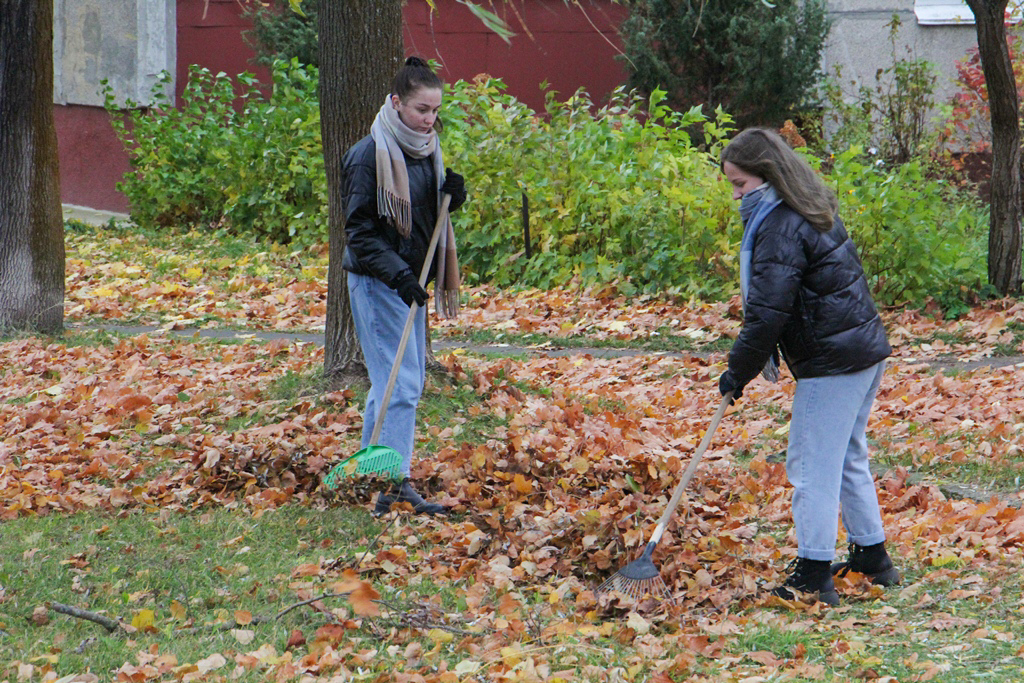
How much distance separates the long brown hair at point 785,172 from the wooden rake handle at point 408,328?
4.76 ft

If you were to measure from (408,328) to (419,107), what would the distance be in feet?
3.10

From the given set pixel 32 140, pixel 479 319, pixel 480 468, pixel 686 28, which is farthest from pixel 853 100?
pixel 480 468

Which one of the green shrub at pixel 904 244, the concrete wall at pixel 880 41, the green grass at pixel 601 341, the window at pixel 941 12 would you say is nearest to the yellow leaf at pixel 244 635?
the green grass at pixel 601 341

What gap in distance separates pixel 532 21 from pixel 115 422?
12.2 meters

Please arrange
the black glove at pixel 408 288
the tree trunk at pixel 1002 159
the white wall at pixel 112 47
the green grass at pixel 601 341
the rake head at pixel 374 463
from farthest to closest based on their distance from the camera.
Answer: the white wall at pixel 112 47 < the tree trunk at pixel 1002 159 < the green grass at pixel 601 341 < the rake head at pixel 374 463 < the black glove at pixel 408 288

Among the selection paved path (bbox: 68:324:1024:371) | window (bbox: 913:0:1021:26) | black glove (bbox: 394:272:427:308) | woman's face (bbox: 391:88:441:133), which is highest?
window (bbox: 913:0:1021:26)

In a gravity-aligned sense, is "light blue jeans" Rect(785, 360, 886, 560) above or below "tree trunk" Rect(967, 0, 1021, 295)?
below

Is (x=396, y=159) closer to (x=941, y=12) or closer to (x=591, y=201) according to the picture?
(x=591, y=201)

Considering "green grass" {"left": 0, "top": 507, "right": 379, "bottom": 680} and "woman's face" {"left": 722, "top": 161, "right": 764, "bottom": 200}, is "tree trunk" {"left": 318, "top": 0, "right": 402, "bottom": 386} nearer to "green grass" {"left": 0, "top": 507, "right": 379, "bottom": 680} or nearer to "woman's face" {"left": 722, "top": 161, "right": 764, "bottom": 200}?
"green grass" {"left": 0, "top": 507, "right": 379, "bottom": 680}

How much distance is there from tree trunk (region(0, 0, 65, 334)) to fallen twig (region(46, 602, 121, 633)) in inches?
231

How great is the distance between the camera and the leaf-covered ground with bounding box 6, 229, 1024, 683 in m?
3.54

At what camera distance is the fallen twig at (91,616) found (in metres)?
3.72

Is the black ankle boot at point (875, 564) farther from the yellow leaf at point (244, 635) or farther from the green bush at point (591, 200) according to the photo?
the green bush at point (591, 200)

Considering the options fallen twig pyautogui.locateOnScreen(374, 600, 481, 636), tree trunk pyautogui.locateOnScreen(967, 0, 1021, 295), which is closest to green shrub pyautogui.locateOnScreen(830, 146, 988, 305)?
tree trunk pyautogui.locateOnScreen(967, 0, 1021, 295)
